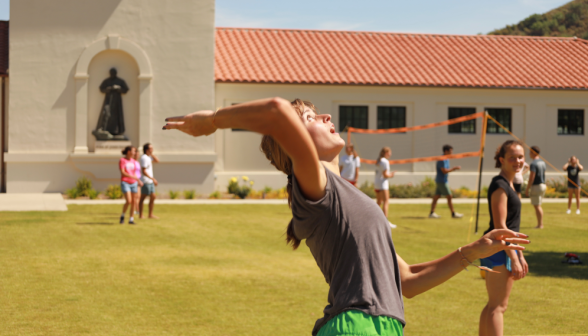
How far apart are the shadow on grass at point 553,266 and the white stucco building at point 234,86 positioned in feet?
49.4

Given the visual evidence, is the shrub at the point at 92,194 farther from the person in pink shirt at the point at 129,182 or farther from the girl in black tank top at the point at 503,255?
the girl in black tank top at the point at 503,255

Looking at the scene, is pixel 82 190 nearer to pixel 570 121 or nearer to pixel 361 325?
pixel 570 121

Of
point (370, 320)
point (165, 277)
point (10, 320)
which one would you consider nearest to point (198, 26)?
point (165, 277)

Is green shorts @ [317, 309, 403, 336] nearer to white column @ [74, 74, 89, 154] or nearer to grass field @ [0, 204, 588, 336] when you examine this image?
grass field @ [0, 204, 588, 336]

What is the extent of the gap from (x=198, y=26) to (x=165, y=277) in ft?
54.2

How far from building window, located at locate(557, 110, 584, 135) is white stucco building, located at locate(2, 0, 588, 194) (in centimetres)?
6

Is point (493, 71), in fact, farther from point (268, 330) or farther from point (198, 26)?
point (268, 330)

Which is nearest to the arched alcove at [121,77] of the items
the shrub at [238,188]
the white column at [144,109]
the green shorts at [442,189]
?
the white column at [144,109]

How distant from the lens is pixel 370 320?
2.37 meters

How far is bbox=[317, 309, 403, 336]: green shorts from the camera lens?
2.35 metres

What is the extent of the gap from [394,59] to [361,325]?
2700cm

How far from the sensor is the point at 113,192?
72.6 feet

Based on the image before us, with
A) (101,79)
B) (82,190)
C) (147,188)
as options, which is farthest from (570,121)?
(82,190)

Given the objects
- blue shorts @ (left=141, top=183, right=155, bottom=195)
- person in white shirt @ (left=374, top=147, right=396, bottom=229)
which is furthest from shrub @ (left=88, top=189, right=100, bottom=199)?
person in white shirt @ (left=374, top=147, right=396, bottom=229)
